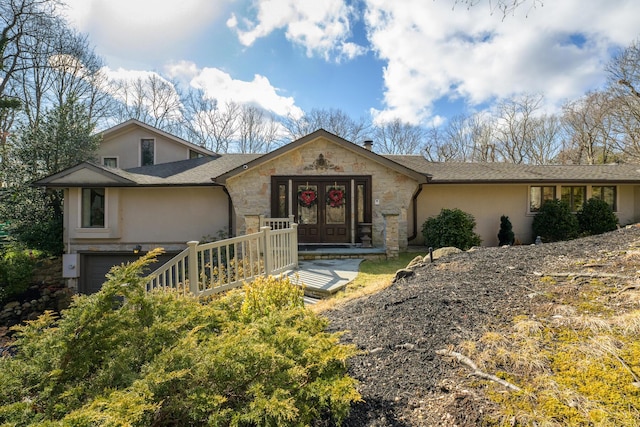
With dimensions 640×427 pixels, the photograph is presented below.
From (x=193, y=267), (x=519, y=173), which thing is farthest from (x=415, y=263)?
(x=519, y=173)

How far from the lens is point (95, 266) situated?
10.9m

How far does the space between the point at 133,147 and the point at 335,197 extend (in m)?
11.2

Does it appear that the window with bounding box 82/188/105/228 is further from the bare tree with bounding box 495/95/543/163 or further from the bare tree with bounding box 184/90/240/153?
the bare tree with bounding box 495/95/543/163

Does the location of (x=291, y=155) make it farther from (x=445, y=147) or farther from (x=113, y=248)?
(x=445, y=147)

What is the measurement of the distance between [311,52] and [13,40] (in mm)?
14725

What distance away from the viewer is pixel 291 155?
10180mm

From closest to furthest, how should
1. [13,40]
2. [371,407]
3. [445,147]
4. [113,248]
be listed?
[371,407] → [113,248] → [13,40] → [445,147]

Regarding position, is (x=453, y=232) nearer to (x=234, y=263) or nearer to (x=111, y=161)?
(x=234, y=263)

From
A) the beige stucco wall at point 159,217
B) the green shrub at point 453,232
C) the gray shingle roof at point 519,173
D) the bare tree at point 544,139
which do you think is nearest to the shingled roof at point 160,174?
the beige stucco wall at point 159,217

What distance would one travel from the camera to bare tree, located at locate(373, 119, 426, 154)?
34.5m

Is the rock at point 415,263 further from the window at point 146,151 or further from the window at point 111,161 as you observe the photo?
the window at point 111,161

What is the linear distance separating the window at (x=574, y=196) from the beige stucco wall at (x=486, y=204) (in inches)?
19.6

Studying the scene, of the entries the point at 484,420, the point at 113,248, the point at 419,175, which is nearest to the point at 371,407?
the point at 484,420

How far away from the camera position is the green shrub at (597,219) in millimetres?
10852
